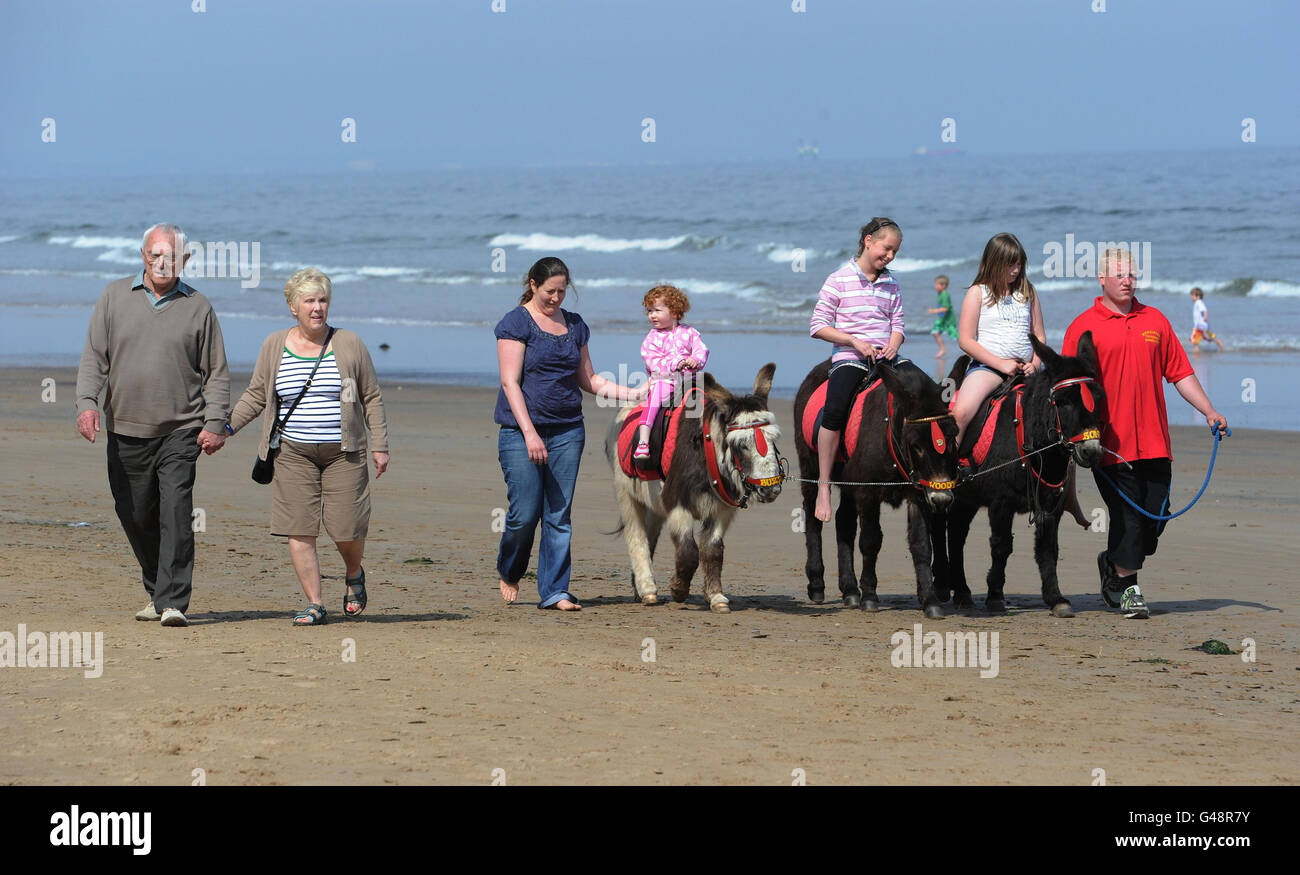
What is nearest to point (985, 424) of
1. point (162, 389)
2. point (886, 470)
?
point (886, 470)

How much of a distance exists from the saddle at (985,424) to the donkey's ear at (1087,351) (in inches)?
18.8

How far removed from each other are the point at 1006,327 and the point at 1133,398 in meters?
0.87

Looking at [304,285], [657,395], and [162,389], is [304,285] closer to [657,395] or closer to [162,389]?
[162,389]

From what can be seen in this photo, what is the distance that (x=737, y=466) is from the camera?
856 cm

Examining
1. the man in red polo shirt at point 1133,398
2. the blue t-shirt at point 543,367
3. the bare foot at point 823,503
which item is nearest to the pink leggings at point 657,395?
the blue t-shirt at point 543,367

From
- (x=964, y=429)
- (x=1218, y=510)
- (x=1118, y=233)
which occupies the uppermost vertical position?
(x=1118, y=233)

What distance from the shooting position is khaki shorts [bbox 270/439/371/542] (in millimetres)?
7781

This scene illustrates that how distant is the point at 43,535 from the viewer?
10.8 metres

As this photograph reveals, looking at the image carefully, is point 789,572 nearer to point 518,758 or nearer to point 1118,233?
point 518,758

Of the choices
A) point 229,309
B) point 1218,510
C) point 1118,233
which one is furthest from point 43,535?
point 1118,233

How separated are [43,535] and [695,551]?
192 inches

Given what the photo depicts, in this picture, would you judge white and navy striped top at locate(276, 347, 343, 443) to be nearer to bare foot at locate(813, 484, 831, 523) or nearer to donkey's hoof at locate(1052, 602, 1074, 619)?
bare foot at locate(813, 484, 831, 523)
